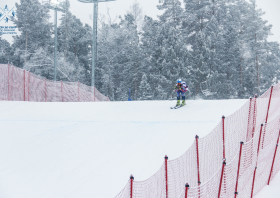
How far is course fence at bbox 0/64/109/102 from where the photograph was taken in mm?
21234

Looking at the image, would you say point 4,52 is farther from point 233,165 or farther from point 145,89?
point 233,165

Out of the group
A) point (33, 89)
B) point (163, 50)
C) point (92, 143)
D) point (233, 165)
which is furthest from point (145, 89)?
point (233, 165)

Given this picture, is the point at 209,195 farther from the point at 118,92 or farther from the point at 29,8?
the point at 29,8

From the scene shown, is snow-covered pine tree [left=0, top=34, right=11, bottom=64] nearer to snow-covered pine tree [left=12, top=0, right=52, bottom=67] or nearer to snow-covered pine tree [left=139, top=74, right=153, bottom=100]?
snow-covered pine tree [left=12, top=0, right=52, bottom=67]

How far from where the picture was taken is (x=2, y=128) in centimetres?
1442

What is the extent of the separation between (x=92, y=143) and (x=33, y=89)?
12815mm

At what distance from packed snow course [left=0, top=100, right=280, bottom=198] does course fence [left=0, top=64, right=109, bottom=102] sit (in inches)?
139

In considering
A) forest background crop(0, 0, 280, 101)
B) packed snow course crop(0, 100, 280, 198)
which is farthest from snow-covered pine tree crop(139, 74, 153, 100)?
packed snow course crop(0, 100, 280, 198)

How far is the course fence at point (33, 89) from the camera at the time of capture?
21234 mm

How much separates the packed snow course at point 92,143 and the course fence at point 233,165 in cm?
60

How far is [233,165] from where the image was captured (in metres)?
5.74

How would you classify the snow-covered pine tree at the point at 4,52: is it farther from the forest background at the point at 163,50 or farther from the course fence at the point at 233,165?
the course fence at the point at 233,165

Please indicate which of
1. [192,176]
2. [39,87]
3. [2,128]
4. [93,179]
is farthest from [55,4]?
[192,176]

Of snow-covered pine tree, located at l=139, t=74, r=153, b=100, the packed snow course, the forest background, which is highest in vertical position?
the forest background
